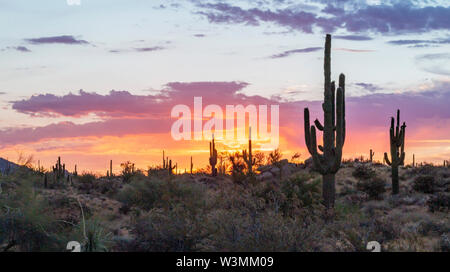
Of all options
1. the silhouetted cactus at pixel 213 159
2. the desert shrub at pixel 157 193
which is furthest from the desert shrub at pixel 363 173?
the desert shrub at pixel 157 193

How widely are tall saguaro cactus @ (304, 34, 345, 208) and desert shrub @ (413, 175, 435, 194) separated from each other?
11.9m

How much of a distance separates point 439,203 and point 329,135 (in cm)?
773

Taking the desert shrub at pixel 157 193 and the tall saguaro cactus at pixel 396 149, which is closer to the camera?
the desert shrub at pixel 157 193

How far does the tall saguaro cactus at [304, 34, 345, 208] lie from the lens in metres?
22.0

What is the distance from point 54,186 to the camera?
3306cm

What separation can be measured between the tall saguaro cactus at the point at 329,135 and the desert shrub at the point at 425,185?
39.1 feet

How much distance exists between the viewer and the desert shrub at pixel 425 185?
31328mm

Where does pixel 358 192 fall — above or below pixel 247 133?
below

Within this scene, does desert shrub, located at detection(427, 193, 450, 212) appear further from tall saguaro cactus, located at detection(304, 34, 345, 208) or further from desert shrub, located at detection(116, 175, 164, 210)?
desert shrub, located at detection(116, 175, 164, 210)

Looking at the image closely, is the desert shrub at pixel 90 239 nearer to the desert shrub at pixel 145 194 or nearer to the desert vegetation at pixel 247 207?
the desert vegetation at pixel 247 207
